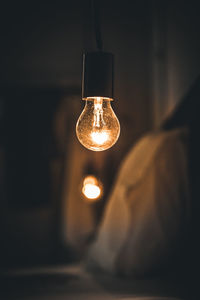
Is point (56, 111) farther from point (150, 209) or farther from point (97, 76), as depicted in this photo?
point (97, 76)

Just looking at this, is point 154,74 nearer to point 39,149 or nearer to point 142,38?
point 142,38

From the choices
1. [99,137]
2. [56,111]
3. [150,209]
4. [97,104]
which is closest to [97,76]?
[97,104]

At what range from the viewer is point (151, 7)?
11.7 feet

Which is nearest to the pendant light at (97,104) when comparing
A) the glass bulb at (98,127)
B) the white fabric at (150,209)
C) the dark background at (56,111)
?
the glass bulb at (98,127)

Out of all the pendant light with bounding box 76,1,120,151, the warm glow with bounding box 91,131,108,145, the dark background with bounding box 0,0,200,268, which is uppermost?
the dark background with bounding box 0,0,200,268

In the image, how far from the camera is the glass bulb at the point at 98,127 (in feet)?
4.09

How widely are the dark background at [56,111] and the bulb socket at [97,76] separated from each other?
2012mm

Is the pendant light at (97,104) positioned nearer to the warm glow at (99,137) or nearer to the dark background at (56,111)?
the warm glow at (99,137)

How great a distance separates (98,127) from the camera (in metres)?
1.25

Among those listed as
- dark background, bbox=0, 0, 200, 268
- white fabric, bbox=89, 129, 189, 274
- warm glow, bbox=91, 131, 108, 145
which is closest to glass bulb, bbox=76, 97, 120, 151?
warm glow, bbox=91, 131, 108, 145

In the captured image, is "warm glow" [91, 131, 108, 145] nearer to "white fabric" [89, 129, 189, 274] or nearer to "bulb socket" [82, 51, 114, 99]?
"bulb socket" [82, 51, 114, 99]

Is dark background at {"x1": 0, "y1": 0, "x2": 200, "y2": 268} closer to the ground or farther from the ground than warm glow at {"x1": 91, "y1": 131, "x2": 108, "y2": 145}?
farther from the ground

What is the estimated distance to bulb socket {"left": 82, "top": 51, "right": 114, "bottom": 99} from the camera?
1251mm

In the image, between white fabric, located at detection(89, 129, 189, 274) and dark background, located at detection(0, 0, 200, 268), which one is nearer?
white fabric, located at detection(89, 129, 189, 274)
